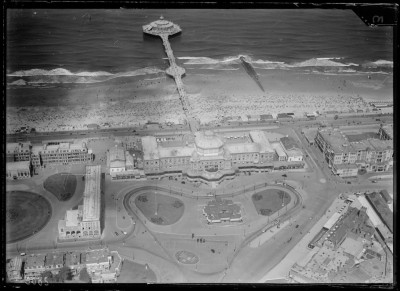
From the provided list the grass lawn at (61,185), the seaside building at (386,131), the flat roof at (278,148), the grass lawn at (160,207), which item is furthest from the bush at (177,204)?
the seaside building at (386,131)

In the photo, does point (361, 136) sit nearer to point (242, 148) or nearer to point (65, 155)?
point (242, 148)

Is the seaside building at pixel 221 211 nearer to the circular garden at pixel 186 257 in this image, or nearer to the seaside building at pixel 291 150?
the circular garden at pixel 186 257

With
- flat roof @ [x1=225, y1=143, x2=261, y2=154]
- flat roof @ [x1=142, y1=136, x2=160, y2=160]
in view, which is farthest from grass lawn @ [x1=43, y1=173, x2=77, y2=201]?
flat roof @ [x1=225, y1=143, x2=261, y2=154]

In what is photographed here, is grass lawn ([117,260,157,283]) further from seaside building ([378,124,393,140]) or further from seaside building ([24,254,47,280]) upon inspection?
seaside building ([378,124,393,140])

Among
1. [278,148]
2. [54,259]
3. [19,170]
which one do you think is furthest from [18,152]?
[278,148]

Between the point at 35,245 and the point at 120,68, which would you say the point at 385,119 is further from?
the point at 35,245
